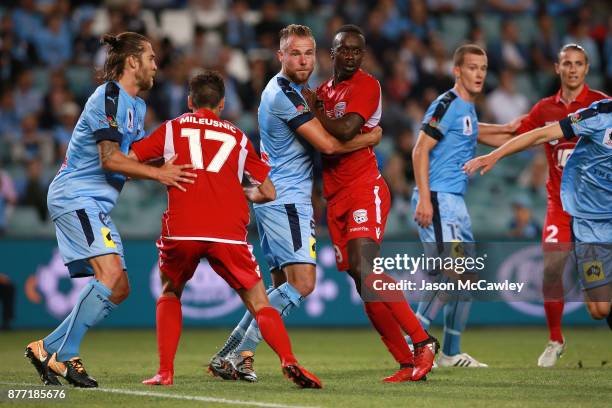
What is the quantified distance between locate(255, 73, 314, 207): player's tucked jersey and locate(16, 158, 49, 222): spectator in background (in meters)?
7.23

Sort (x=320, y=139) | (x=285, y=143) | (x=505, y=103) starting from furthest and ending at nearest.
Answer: (x=505, y=103) < (x=285, y=143) < (x=320, y=139)

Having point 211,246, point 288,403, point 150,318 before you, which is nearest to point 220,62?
point 150,318

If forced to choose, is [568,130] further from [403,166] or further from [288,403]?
[403,166]

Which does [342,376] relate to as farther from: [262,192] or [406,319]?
[262,192]

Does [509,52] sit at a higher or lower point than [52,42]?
lower

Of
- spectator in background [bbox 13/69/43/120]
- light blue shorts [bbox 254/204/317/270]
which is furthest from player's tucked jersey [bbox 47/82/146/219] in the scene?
spectator in background [bbox 13/69/43/120]

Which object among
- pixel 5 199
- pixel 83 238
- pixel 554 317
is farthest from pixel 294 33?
pixel 5 199

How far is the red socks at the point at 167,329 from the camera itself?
699cm

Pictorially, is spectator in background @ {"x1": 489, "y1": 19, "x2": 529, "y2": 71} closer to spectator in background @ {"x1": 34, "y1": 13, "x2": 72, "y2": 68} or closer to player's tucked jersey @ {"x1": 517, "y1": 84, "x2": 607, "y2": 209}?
spectator in background @ {"x1": 34, "y1": 13, "x2": 72, "y2": 68}

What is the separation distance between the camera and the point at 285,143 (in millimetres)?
7754

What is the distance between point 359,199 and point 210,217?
4.54 ft

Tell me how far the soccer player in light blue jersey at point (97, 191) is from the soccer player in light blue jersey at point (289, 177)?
39.5 inches

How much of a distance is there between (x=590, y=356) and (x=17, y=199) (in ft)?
27.4

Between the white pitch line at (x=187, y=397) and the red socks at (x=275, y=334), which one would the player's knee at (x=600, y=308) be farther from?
the white pitch line at (x=187, y=397)
